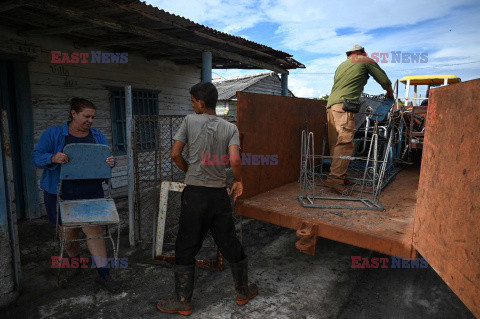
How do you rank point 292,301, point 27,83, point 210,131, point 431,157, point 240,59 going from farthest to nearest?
1. point 240,59
2. point 27,83
3. point 292,301
4. point 210,131
5. point 431,157

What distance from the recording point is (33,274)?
3.39m

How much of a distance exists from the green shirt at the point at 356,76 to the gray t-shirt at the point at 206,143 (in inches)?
80.9

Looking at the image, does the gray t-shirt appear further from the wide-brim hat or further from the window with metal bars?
the window with metal bars

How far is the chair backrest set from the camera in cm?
285

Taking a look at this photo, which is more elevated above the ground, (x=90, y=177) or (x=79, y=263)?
(x=90, y=177)

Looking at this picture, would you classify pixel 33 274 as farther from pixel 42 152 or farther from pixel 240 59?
pixel 240 59

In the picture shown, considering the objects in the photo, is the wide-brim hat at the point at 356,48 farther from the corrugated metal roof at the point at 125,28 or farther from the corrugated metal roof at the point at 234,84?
the corrugated metal roof at the point at 234,84

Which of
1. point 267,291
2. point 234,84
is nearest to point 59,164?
point 267,291

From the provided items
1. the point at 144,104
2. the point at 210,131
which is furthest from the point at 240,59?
the point at 210,131

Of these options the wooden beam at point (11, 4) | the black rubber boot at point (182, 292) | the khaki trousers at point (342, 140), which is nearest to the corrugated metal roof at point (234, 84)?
the khaki trousers at point (342, 140)

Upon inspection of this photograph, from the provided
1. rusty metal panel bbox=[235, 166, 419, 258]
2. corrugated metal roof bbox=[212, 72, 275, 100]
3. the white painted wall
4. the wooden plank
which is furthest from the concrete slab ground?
corrugated metal roof bbox=[212, 72, 275, 100]

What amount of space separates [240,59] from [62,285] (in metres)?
5.75

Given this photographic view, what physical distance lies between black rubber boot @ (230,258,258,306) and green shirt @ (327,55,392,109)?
246 centimetres

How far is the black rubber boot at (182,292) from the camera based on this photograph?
2602 mm
